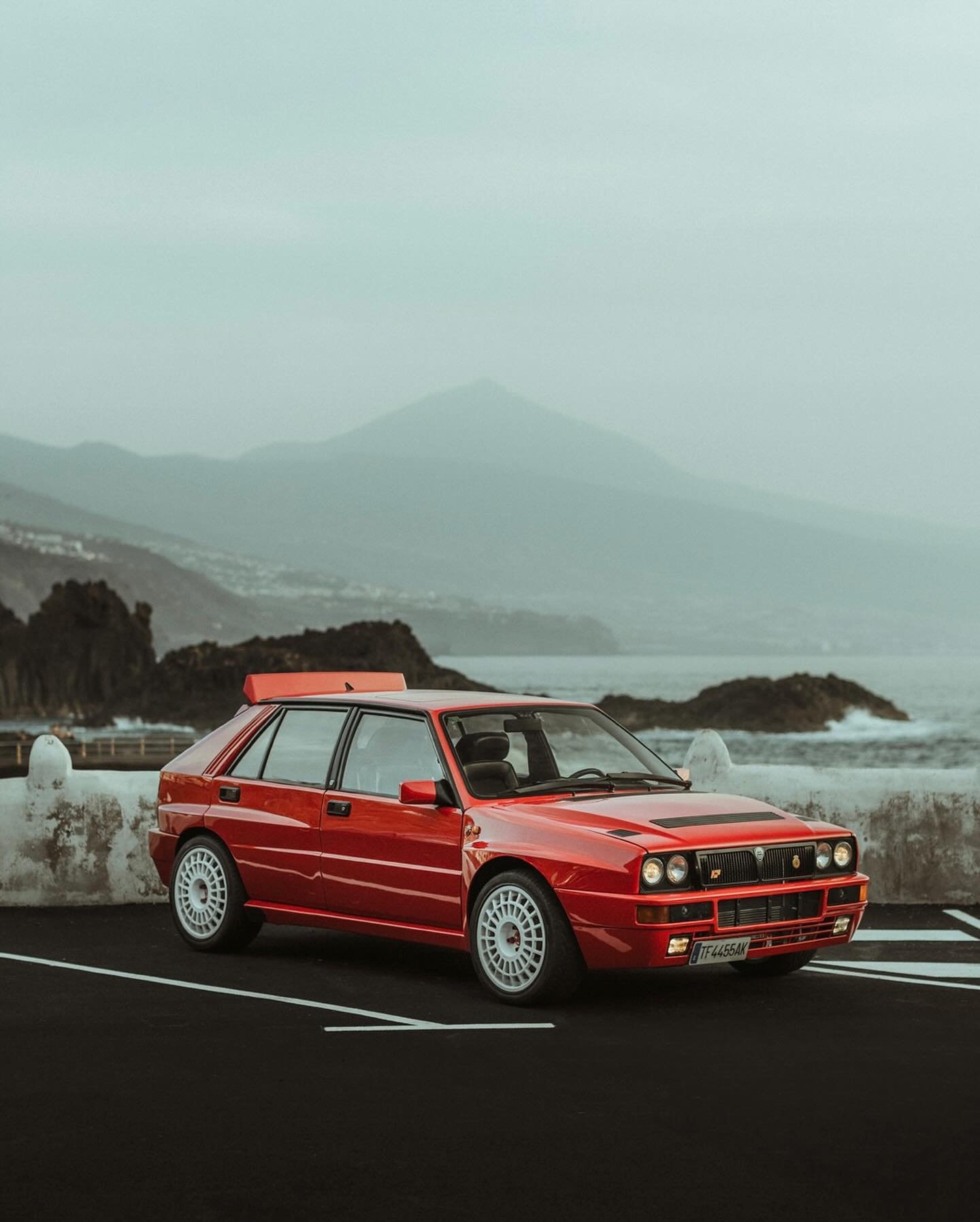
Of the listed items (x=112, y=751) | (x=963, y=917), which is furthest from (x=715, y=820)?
(x=112, y=751)

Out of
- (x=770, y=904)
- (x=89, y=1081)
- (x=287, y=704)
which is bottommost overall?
(x=89, y=1081)

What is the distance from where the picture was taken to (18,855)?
1276 cm

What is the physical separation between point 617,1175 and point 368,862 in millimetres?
4024

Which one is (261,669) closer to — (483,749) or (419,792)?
(483,749)

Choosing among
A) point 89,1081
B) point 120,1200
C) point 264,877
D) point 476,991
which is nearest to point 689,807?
point 476,991

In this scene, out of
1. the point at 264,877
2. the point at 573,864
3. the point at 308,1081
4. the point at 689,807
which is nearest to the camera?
the point at 308,1081

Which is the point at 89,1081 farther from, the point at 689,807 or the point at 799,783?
the point at 799,783

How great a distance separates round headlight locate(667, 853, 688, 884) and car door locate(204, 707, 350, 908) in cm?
217

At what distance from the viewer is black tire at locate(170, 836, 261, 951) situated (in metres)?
10.2

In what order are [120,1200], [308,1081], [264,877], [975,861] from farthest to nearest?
[975,861] < [264,877] < [308,1081] < [120,1200]

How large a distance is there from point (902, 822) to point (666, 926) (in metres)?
5.09

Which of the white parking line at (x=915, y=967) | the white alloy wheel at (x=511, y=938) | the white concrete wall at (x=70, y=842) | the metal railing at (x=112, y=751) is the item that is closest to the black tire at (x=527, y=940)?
the white alloy wheel at (x=511, y=938)

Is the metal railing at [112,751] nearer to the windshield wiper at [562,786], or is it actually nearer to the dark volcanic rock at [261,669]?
the dark volcanic rock at [261,669]

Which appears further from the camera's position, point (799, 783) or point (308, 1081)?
point (799, 783)
